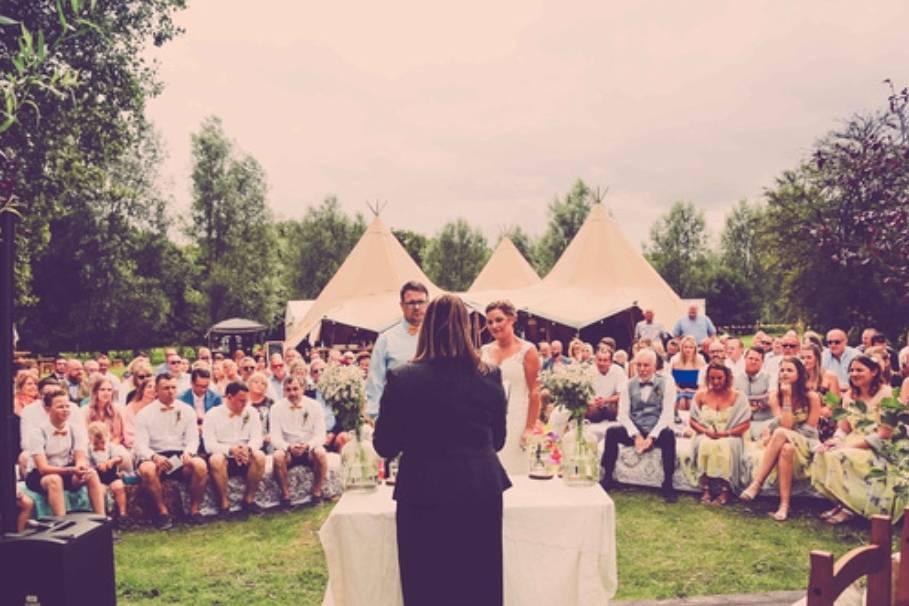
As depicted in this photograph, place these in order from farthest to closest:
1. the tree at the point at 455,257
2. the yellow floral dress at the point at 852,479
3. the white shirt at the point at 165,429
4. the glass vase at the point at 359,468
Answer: the tree at the point at 455,257 < the white shirt at the point at 165,429 < the yellow floral dress at the point at 852,479 < the glass vase at the point at 359,468

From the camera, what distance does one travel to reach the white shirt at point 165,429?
6.87 meters

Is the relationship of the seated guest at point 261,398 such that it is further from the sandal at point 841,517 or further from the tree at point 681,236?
the tree at point 681,236

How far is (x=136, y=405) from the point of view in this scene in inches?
291

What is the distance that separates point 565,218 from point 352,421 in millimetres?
46715

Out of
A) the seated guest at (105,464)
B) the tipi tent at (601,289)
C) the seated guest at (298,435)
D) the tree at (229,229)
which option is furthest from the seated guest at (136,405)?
the tree at (229,229)

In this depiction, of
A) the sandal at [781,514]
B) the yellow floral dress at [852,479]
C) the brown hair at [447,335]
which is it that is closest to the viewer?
the brown hair at [447,335]

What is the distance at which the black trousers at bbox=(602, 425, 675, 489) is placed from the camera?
23.7ft

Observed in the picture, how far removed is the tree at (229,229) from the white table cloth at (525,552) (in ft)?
107

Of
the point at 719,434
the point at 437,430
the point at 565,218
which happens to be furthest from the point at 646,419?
the point at 565,218

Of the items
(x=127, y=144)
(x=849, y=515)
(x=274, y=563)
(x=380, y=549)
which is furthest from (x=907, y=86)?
(x=127, y=144)

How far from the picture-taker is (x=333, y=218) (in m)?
46.9

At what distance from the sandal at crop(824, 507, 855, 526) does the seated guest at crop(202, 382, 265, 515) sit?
16.0 feet

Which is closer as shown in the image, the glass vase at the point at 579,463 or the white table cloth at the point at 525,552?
the white table cloth at the point at 525,552

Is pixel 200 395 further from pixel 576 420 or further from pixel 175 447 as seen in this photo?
pixel 576 420
